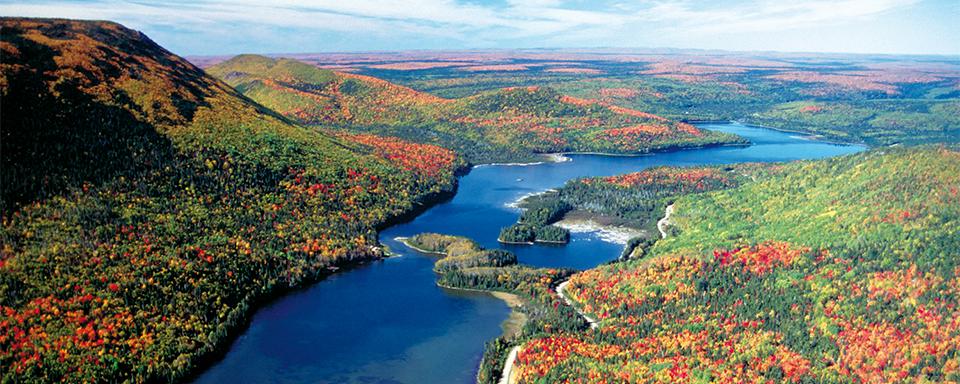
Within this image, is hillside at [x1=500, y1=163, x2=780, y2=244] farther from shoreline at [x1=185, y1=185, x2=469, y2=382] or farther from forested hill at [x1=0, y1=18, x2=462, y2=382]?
shoreline at [x1=185, y1=185, x2=469, y2=382]

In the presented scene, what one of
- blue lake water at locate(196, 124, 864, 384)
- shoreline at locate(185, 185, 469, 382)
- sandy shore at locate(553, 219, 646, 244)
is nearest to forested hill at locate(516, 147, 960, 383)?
blue lake water at locate(196, 124, 864, 384)

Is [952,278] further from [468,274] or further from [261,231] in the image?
[261,231]

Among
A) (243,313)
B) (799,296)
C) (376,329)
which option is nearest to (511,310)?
(376,329)

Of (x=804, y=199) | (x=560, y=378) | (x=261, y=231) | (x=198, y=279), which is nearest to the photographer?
(x=560, y=378)

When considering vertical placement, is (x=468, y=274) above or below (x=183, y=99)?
below

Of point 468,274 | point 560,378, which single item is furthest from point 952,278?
point 468,274

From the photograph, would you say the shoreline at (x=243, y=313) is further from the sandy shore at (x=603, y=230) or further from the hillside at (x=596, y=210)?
the sandy shore at (x=603, y=230)
